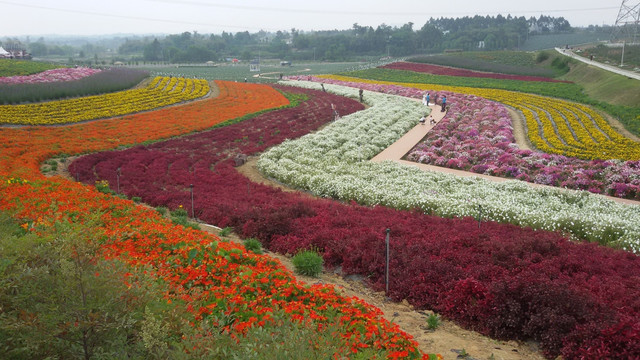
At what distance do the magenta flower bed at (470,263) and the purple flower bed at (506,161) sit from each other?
7936mm

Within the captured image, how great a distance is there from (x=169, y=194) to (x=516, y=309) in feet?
38.5

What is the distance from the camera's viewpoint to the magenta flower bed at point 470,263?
691 centimetres

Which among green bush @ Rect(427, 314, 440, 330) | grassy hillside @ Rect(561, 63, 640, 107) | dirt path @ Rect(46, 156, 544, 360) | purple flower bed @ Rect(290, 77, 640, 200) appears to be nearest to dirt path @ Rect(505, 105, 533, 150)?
purple flower bed @ Rect(290, 77, 640, 200)

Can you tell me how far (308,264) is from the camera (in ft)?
31.5

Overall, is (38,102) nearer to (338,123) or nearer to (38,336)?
(338,123)

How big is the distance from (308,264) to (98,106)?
35.0m

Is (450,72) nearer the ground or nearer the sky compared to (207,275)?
nearer the sky

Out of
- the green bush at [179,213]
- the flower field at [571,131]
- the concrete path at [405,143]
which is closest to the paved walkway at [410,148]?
the concrete path at [405,143]

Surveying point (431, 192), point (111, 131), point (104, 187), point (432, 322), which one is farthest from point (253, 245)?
point (111, 131)

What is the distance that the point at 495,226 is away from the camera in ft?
39.4

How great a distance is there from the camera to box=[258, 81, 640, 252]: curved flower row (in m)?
12.7

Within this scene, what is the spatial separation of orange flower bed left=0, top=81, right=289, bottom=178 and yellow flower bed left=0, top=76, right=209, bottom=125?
194 centimetres

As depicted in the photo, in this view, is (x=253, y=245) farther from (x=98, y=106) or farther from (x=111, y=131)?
(x=98, y=106)

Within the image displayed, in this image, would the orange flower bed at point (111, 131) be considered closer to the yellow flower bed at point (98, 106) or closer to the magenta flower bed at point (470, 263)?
the yellow flower bed at point (98, 106)
